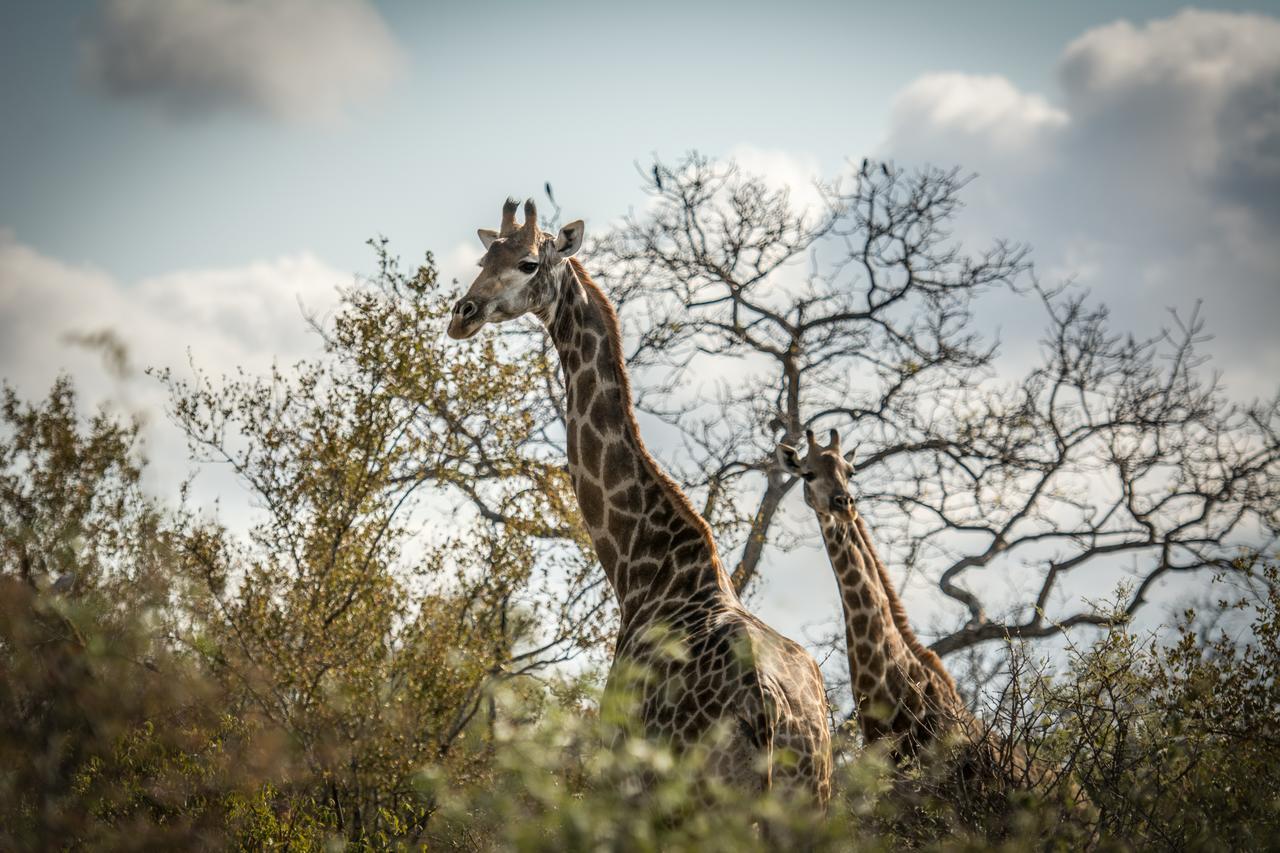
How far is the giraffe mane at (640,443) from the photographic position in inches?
273

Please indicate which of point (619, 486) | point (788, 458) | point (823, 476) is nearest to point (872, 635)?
point (823, 476)

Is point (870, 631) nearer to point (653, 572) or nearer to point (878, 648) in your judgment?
point (878, 648)

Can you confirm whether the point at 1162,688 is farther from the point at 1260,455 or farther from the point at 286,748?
the point at 1260,455

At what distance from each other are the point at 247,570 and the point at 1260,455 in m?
14.4

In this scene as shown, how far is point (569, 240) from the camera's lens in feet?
25.3

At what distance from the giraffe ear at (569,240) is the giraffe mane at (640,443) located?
0.21m

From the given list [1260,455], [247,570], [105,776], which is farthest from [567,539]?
[1260,455]

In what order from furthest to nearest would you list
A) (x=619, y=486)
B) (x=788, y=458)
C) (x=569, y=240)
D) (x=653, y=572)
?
(x=788, y=458) → (x=569, y=240) → (x=619, y=486) → (x=653, y=572)

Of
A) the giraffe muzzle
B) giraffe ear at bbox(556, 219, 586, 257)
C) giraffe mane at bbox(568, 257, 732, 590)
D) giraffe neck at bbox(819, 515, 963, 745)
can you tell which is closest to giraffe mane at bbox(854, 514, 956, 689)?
giraffe neck at bbox(819, 515, 963, 745)

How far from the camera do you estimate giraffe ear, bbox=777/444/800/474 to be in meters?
9.71

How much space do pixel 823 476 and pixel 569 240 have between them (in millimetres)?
3135

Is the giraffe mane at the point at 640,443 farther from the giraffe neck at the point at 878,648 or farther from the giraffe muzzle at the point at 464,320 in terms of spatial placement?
the giraffe neck at the point at 878,648

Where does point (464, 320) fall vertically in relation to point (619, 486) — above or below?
above

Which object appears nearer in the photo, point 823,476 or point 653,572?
point 653,572
